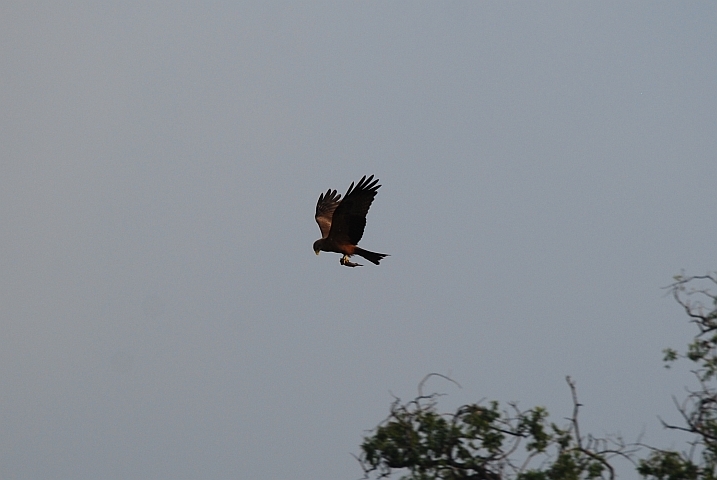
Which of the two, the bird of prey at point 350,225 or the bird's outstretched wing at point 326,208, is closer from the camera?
the bird of prey at point 350,225

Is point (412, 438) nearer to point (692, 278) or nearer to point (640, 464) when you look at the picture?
point (640, 464)

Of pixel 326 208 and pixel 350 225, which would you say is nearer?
pixel 350 225

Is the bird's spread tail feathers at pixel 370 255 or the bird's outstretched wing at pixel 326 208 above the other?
the bird's outstretched wing at pixel 326 208

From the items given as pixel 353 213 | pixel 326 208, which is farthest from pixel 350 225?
pixel 326 208

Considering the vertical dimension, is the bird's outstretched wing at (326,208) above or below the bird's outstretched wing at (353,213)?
above

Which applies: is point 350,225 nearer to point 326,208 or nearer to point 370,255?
point 370,255

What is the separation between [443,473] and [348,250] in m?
5.02

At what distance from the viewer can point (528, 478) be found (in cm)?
Result: 868

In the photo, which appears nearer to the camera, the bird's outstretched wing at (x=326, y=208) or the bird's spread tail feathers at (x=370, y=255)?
the bird's spread tail feathers at (x=370, y=255)

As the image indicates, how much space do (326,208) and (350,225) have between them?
2.07 m

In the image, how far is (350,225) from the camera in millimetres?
13273

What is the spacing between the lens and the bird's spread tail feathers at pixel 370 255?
13375 millimetres

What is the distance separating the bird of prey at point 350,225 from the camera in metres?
12.9

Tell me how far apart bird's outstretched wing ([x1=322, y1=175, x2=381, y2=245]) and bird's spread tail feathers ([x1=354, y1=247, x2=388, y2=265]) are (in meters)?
0.11
